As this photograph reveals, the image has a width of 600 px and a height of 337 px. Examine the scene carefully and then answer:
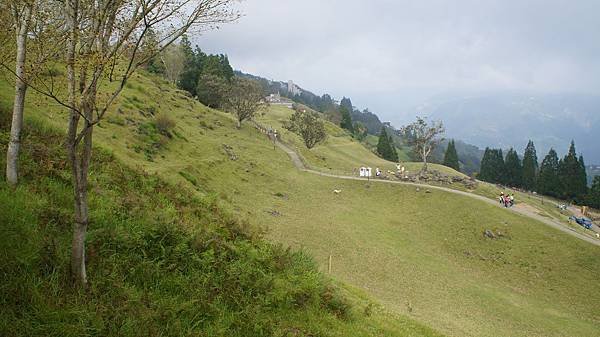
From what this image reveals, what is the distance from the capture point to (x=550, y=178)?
298 ft

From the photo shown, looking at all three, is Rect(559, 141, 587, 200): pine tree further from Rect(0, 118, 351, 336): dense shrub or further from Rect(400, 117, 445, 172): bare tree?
Rect(0, 118, 351, 336): dense shrub

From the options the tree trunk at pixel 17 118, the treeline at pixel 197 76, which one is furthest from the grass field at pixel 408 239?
the treeline at pixel 197 76

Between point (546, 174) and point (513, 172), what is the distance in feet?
30.9

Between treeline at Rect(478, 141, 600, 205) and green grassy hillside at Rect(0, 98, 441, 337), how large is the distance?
9462 cm

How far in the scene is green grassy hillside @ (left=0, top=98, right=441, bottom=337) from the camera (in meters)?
7.09

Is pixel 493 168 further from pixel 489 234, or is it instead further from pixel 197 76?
pixel 197 76

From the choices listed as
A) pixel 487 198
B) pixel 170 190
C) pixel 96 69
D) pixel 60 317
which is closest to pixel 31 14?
pixel 96 69

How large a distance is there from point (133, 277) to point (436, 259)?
25.1 meters

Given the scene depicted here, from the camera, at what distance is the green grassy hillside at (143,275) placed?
7.09m

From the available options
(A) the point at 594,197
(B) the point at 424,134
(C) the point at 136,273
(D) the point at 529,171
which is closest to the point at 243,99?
(B) the point at 424,134

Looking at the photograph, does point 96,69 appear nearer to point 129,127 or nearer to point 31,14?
point 31,14

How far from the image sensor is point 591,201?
83.8m

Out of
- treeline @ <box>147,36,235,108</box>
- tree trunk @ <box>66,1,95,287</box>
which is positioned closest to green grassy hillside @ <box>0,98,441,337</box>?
tree trunk @ <box>66,1,95,287</box>

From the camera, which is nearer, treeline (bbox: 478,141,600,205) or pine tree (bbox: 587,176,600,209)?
pine tree (bbox: 587,176,600,209)
